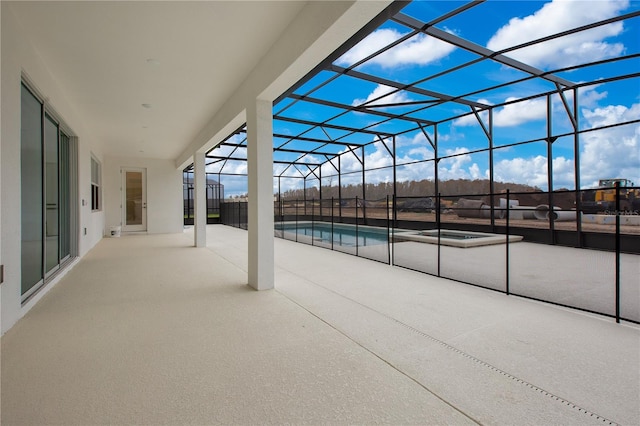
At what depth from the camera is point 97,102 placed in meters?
5.11

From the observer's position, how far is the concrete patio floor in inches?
61.8

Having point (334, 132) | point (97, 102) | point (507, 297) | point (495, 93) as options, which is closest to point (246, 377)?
point (507, 297)

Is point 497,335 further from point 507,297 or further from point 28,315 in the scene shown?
point 28,315

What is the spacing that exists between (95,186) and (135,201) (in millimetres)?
2199

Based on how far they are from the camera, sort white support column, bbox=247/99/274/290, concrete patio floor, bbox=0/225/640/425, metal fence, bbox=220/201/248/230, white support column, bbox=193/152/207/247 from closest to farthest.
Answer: concrete patio floor, bbox=0/225/640/425
white support column, bbox=247/99/274/290
white support column, bbox=193/152/207/247
metal fence, bbox=220/201/248/230

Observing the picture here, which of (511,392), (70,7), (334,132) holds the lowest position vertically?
(511,392)

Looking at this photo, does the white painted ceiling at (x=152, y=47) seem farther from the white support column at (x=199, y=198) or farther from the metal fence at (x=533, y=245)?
the metal fence at (x=533, y=245)

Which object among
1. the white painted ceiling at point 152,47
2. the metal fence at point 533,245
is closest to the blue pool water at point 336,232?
the metal fence at point 533,245

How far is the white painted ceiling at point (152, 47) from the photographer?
8.87 feet

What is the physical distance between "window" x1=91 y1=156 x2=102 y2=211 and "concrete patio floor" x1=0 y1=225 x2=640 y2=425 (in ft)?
16.7

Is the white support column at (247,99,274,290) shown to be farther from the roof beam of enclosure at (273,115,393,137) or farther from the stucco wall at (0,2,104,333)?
the roof beam of enclosure at (273,115,393,137)

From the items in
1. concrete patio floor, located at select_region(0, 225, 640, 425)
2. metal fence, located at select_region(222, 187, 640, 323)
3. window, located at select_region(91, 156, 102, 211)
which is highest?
window, located at select_region(91, 156, 102, 211)

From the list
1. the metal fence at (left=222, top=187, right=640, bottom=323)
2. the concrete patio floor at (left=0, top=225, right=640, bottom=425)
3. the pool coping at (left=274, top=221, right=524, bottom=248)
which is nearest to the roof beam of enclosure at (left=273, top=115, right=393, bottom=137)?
the metal fence at (left=222, top=187, right=640, bottom=323)

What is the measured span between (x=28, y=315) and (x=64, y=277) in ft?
5.76
